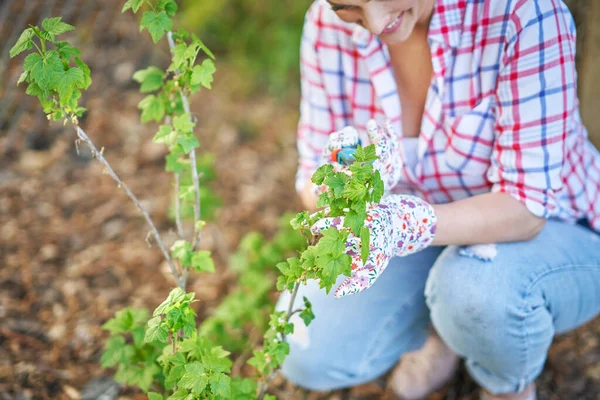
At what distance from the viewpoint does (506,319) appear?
1.35 m

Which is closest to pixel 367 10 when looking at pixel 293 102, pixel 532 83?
pixel 532 83

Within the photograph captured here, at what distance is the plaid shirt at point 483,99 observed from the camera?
4.08 feet

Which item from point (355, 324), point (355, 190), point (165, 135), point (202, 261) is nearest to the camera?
point (355, 190)

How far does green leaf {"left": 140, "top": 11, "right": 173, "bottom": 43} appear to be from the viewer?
3.50 ft

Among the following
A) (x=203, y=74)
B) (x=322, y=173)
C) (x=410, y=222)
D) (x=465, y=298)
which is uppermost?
(x=203, y=74)

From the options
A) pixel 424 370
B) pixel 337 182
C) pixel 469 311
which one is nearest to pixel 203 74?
pixel 337 182

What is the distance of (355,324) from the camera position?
1619mm

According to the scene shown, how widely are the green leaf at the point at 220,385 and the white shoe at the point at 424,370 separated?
0.77 metres

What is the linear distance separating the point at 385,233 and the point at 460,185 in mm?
446

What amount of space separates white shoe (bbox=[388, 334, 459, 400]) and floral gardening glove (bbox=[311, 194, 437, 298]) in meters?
0.59

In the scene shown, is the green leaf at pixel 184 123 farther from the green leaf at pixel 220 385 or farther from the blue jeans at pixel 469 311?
the blue jeans at pixel 469 311

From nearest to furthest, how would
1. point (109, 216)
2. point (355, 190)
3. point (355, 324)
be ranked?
point (355, 190) < point (355, 324) < point (109, 216)

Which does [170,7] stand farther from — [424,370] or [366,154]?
[424,370]

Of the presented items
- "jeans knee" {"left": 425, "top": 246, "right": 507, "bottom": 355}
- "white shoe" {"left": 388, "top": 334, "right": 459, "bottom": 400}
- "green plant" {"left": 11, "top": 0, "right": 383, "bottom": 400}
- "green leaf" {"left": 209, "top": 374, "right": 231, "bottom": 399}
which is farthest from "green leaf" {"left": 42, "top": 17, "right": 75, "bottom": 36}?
"white shoe" {"left": 388, "top": 334, "right": 459, "bottom": 400}
